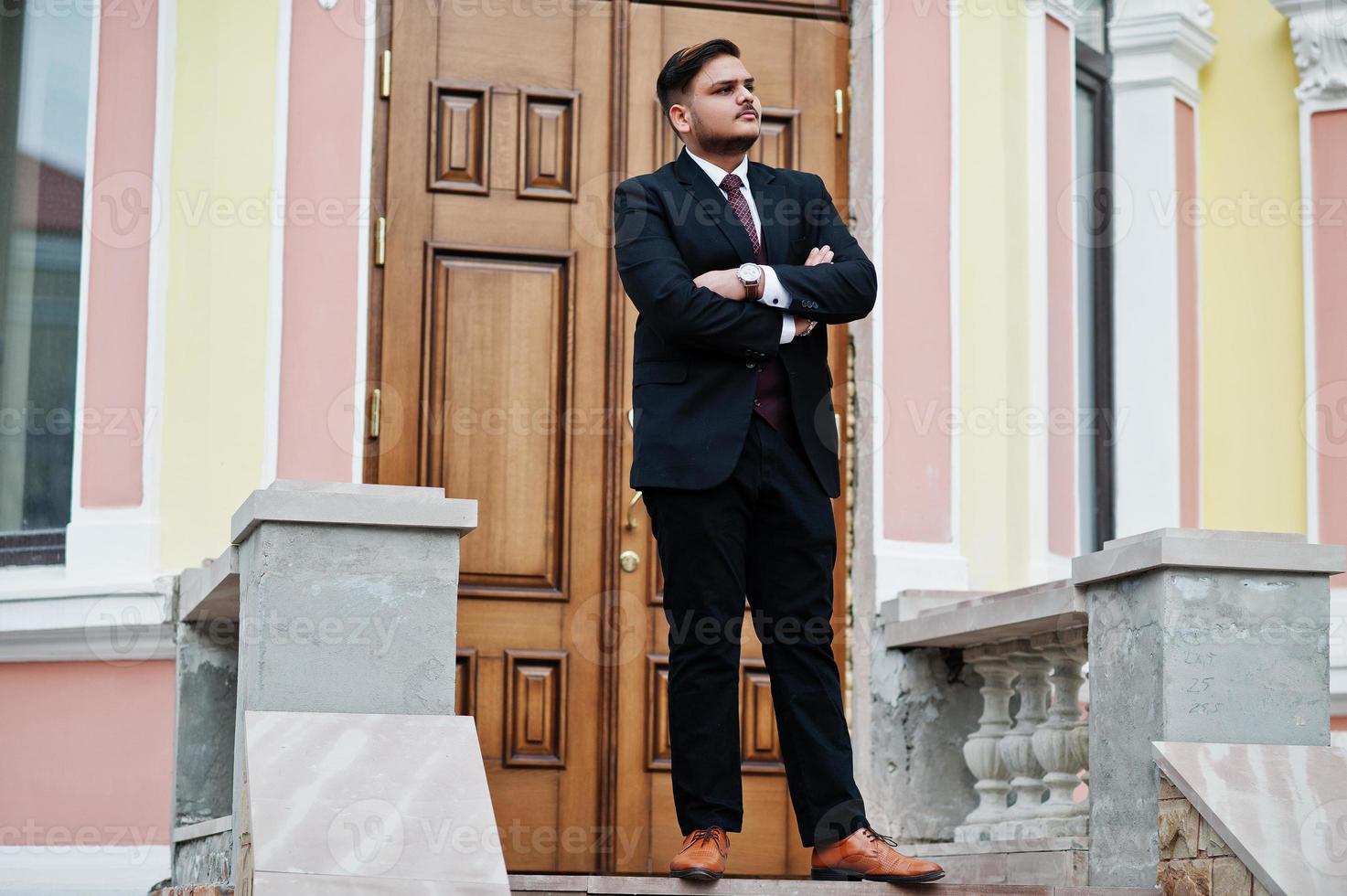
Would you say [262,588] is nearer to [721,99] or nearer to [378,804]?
[378,804]

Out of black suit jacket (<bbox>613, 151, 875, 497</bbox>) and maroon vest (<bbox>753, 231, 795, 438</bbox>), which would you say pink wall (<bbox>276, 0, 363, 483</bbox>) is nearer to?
black suit jacket (<bbox>613, 151, 875, 497</bbox>)

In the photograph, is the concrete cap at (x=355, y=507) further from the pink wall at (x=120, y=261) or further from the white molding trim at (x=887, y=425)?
the white molding trim at (x=887, y=425)

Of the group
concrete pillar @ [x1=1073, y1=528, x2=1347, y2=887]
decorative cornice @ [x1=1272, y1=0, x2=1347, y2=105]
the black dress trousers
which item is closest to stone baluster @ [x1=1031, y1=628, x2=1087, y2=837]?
concrete pillar @ [x1=1073, y1=528, x2=1347, y2=887]

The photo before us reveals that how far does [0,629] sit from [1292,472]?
4937mm

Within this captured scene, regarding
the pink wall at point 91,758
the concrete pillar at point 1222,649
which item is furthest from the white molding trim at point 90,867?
the concrete pillar at point 1222,649

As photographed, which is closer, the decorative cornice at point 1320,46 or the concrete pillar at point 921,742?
the concrete pillar at point 921,742

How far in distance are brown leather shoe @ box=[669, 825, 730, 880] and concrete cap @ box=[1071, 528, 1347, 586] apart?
117 centimetres

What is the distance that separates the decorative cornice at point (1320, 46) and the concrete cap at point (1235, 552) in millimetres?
3881

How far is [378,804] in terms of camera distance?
12.5ft

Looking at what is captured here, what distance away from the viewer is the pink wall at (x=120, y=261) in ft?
19.7

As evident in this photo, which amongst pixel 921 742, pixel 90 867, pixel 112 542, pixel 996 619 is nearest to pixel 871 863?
pixel 996 619

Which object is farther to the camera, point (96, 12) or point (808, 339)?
point (96, 12)

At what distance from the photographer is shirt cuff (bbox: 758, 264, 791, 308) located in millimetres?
4211

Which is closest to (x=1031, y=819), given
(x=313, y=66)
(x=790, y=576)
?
(x=790, y=576)
